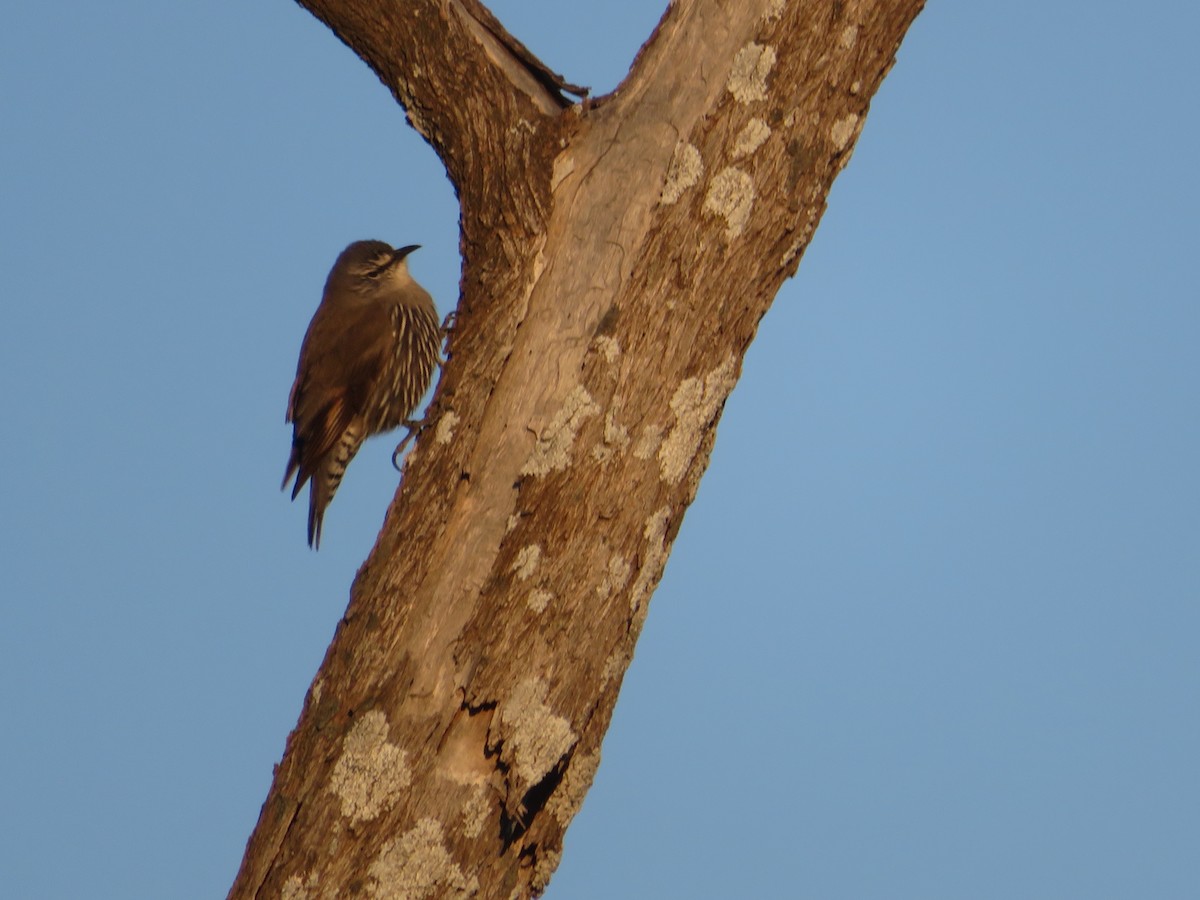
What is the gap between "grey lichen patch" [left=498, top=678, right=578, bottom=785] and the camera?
2.54 metres

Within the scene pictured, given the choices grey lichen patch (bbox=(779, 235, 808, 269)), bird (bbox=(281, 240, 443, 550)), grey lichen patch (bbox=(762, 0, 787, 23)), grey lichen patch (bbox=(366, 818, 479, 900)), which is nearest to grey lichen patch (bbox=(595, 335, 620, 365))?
grey lichen patch (bbox=(779, 235, 808, 269))

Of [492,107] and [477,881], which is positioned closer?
[477,881]

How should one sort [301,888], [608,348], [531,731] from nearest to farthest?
[301,888], [531,731], [608,348]

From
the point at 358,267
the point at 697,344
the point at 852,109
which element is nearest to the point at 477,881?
the point at 697,344

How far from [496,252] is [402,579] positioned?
2.35 ft

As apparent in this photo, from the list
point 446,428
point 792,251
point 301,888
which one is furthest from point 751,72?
point 301,888

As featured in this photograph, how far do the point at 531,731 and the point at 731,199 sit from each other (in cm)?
113

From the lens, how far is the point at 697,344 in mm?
2691

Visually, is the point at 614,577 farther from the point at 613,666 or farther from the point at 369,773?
the point at 369,773

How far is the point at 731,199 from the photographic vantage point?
272 centimetres

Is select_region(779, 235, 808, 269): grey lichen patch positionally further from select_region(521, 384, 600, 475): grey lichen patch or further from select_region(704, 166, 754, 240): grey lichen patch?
select_region(521, 384, 600, 475): grey lichen patch

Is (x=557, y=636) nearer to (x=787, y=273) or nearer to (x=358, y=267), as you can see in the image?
(x=787, y=273)

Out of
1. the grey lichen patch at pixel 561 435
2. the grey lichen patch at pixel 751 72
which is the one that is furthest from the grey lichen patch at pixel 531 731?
the grey lichen patch at pixel 751 72

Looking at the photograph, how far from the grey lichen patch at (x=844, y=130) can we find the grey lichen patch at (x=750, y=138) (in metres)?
0.16
